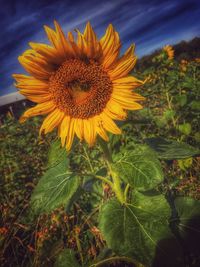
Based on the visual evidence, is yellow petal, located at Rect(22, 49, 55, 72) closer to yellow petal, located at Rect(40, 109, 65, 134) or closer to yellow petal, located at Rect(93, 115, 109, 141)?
yellow petal, located at Rect(40, 109, 65, 134)

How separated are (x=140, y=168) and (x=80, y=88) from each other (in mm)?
683

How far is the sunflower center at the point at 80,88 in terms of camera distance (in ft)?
5.72

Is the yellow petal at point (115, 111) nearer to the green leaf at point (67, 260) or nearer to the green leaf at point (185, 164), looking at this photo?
the green leaf at point (67, 260)

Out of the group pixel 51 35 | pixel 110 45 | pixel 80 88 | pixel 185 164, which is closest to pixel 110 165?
pixel 80 88

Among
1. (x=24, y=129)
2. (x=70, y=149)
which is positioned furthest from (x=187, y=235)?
(x=24, y=129)

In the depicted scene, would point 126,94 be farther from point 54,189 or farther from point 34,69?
point 54,189

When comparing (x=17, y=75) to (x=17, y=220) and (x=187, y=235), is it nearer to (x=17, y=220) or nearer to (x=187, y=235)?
(x=187, y=235)

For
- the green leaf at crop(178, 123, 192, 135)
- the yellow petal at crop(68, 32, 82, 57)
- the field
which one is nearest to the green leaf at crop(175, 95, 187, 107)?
the green leaf at crop(178, 123, 192, 135)

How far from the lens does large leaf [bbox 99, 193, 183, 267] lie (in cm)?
141

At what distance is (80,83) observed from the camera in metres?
1.81

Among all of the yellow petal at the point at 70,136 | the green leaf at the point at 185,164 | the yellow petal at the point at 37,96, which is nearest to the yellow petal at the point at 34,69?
the yellow petal at the point at 37,96

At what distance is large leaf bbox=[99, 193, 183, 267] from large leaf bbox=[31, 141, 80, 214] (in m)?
0.24

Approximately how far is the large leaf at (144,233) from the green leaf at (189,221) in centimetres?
33

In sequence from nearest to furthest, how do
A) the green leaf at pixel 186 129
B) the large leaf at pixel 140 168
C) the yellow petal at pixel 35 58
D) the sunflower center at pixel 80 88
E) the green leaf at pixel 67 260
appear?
the large leaf at pixel 140 168 → the yellow petal at pixel 35 58 → the sunflower center at pixel 80 88 → the green leaf at pixel 67 260 → the green leaf at pixel 186 129
